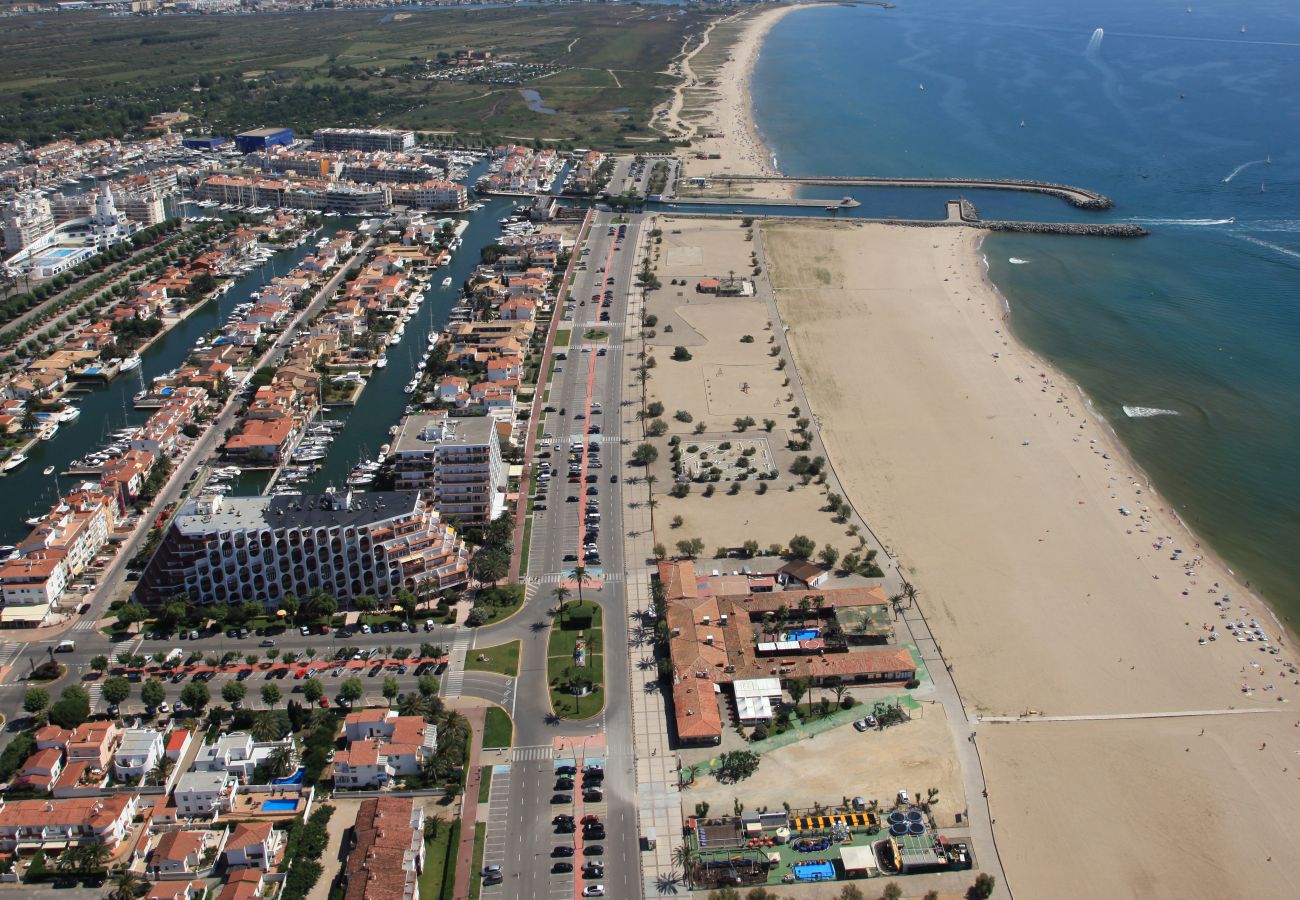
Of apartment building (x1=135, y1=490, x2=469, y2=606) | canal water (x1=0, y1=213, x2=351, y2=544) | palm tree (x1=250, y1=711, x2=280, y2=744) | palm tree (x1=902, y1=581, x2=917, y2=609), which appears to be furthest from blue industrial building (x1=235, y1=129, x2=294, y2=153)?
palm tree (x1=902, y1=581, x2=917, y2=609)

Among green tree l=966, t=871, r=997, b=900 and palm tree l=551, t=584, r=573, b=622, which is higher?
green tree l=966, t=871, r=997, b=900

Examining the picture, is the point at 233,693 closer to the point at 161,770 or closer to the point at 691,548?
the point at 161,770

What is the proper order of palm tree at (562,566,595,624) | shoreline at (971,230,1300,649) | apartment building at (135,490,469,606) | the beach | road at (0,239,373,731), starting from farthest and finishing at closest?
the beach, shoreline at (971,230,1300,649), palm tree at (562,566,595,624), apartment building at (135,490,469,606), road at (0,239,373,731)

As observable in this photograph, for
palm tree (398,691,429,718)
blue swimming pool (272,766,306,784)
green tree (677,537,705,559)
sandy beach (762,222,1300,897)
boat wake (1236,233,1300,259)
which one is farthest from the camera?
boat wake (1236,233,1300,259)

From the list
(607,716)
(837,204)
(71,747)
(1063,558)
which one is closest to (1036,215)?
(837,204)

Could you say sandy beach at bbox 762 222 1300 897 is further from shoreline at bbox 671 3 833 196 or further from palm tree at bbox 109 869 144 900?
shoreline at bbox 671 3 833 196

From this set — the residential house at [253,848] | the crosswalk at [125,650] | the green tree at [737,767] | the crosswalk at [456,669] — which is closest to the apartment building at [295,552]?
the crosswalk at [125,650]

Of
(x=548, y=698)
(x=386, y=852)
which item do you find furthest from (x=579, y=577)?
(x=386, y=852)

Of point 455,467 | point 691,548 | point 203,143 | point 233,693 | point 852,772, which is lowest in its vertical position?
point 203,143
